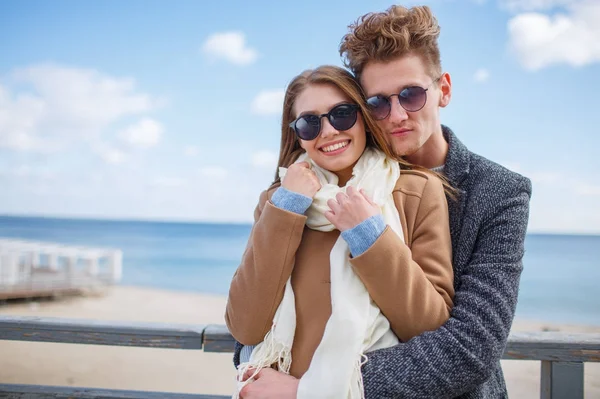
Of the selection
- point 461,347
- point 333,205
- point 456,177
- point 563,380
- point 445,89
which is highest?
point 445,89

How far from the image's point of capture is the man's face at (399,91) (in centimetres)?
192

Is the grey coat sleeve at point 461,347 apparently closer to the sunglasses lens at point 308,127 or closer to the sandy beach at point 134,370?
the sunglasses lens at point 308,127

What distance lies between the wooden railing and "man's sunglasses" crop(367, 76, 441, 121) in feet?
3.83

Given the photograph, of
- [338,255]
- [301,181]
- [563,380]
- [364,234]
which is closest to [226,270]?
→ [563,380]

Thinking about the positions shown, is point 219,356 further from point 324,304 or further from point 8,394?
point 324,304

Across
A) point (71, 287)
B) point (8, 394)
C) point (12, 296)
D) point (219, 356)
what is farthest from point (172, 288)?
point (8, 394)

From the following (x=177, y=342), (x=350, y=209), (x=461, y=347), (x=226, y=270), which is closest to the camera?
(x=461, y=347)

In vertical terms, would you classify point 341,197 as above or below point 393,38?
below

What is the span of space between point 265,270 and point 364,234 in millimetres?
382

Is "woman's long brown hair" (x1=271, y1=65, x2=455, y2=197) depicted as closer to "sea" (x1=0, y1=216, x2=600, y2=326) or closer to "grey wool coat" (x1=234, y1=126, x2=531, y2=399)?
"grey wool coat" (x1=234, y1=126, x2=531, y2=399)

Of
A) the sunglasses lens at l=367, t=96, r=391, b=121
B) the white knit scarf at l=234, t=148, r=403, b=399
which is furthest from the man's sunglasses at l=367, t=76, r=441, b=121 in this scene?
the white knit scarf at l=234, t=148, r=403, b=399

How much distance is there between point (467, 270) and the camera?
1658 mm

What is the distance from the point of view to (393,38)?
1914mm

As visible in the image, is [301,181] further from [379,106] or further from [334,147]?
[379,106]
